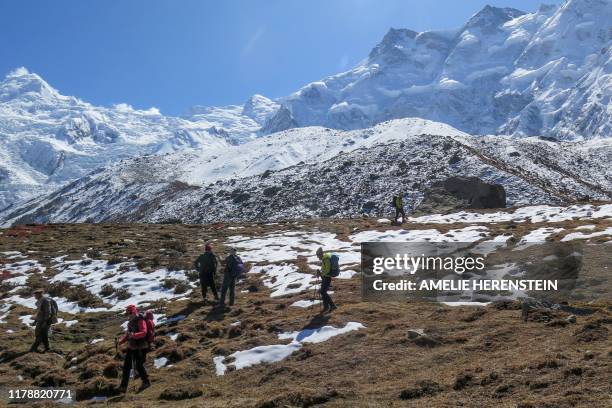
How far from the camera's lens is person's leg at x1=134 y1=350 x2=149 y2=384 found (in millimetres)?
14648

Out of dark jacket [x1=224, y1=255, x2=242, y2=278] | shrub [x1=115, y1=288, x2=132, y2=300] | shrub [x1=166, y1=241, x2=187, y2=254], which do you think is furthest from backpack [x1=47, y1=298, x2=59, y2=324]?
shrub [x1=166, y1=241, x2=187, y2=254]

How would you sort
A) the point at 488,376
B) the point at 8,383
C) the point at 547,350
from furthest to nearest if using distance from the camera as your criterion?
the point at 8,383 → the point at 547,350 → the point at 488,376

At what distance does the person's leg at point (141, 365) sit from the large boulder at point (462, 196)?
122 ft

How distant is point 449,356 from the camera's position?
13.6 m

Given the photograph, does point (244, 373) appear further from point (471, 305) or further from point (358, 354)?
point (471, 305)

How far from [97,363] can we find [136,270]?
41.6 feet

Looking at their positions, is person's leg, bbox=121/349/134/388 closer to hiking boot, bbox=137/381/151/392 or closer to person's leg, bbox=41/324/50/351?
hiking boot, bbox=137/381/151/392

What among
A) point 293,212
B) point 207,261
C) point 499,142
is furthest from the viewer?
point 499,142

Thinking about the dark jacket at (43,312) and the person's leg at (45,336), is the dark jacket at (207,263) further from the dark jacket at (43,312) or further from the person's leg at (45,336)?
the person's leg at (45,336)

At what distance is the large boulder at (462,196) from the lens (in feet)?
166

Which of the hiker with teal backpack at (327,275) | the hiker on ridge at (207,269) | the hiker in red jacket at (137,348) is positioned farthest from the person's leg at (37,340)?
the hiker with teal backpack at (327,275)

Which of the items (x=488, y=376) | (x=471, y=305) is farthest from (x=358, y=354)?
(x=471, y=305)

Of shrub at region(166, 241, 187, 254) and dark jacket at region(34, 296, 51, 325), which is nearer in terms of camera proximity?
dark jacket at region(34, 296, 51, 325)

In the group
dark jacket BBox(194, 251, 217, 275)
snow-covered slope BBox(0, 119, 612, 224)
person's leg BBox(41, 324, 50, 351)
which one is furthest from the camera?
snow-covered slope BBox(0, 119, 612, 224)
